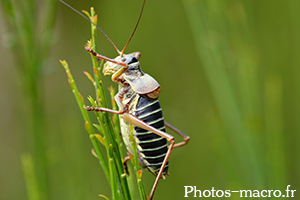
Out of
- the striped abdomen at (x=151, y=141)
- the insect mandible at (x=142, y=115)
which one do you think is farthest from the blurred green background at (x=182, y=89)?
the striped abdomen at (x=151, y=141)

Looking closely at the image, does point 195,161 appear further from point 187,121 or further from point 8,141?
point 8,141

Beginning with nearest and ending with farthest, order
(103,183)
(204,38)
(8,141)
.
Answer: (204,38), (103,183), (8,141)

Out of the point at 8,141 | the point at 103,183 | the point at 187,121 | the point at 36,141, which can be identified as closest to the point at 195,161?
the point at 187,121

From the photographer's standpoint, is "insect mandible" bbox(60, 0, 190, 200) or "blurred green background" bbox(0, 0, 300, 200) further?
"blurred green background" bbox(0, 0, 300, 200)

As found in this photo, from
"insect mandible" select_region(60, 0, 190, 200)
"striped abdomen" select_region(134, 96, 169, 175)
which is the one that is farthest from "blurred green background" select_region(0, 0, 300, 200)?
"striped abdomen" select_region(134, 96, 169, 175)

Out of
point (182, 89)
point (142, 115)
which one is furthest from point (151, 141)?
point (182, 89)

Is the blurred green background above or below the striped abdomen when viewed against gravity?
above

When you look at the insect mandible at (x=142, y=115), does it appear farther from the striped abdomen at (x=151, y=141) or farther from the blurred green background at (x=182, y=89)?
the blurred green background at (x=182, y=89)

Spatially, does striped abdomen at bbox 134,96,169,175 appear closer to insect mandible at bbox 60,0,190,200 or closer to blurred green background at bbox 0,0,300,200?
insect mandible at bbox 60,0,190,200
